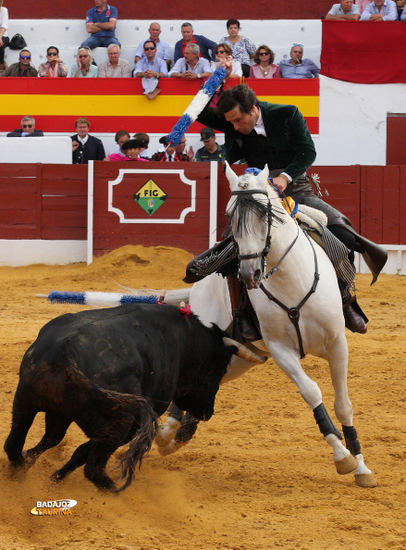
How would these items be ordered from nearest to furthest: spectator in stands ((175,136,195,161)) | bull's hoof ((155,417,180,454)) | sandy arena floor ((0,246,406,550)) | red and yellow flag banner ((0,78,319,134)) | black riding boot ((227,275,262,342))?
sandy arena floor ((0,246,406,550))
black riding boot ((227,275,262,342))
bull's hoof ((155,417,180,454))
spectator in stands ((175,136,195,161))
red and yellow flag banner ((0,78,319,134))

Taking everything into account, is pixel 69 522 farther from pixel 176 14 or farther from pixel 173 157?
pixel 176 14

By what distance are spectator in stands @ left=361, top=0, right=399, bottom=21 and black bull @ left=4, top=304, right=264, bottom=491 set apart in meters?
10.1

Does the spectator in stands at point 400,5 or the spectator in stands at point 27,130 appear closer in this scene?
the spectator in stands at point 27,130

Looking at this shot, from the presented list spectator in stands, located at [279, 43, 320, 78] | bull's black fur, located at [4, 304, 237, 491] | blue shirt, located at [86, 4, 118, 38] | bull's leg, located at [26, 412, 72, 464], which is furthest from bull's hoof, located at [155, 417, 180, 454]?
blue shirt, located at [86, 4, 118, 38]

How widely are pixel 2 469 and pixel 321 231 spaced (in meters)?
2.00

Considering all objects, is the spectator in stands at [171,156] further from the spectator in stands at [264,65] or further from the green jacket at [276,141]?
the green jacket at [276,141]

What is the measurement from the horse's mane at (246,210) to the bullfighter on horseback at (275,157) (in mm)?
452

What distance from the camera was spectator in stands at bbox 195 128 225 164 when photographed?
10.9 m

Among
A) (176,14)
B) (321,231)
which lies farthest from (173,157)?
(321,231)

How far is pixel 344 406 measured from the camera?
4.22 metres

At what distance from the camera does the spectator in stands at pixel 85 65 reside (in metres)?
12.5

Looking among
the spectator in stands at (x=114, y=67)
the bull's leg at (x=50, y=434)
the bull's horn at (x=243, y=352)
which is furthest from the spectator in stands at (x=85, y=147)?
the bull's leg at (x=50, y=434)

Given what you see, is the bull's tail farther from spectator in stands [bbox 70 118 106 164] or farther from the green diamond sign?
spectator in stands [bbox 70 118 106 164]

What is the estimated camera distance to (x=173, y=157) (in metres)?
11.2
